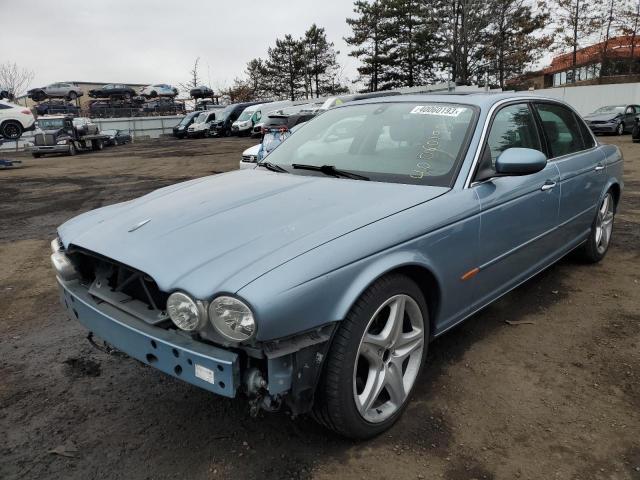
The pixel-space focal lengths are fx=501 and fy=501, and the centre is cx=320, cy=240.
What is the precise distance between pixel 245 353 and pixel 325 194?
1.02 metres

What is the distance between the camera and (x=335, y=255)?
6.52 feet

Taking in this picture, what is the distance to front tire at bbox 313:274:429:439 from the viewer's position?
2020mm

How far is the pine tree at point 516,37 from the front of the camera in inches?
1495

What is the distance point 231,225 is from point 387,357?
37.1 inches

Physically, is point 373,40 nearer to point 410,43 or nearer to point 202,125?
point 410,43

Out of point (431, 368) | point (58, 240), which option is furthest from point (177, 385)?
point (431, 368)

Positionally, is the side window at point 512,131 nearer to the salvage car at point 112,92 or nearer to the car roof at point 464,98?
the car roof at point 464,98

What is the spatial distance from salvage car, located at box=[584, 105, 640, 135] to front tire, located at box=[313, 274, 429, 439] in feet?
74.9

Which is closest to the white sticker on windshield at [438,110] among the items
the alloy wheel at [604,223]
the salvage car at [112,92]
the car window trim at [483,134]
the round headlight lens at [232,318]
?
the car window trim at [483,134]

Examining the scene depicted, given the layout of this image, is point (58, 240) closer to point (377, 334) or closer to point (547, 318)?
point (377, 334)

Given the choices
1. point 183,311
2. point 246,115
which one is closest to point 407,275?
point 183,311

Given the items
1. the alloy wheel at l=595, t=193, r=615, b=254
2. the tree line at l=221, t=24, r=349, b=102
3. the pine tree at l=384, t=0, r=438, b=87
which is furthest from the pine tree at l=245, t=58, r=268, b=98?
the alloy wheel at l=595, t=193, r=615, b=254

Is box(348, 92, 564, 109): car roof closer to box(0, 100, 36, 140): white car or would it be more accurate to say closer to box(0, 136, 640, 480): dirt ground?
box(0, 136, 640, 480): dirt ground

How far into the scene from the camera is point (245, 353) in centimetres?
187
